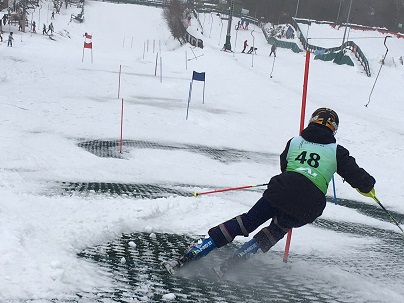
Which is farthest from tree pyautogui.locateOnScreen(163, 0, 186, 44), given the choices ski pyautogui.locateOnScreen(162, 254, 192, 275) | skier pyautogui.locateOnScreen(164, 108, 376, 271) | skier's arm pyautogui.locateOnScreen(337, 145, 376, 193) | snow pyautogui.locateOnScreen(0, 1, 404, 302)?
ski pyautogui.locateOnScreen(162, 254, 192, 275)

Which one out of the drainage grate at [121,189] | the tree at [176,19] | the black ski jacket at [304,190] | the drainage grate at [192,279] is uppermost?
the tree at [176,19]

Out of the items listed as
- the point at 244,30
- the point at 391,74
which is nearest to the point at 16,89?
the point at 391,74

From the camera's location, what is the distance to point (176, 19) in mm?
58938

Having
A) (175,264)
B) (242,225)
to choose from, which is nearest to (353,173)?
(242,225)

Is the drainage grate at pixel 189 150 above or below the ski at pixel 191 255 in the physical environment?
below

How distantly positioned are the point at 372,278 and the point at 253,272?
1278 millimetres

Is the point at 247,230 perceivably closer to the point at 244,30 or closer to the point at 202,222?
the point at 202,222

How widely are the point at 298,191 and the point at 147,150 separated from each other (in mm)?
7344

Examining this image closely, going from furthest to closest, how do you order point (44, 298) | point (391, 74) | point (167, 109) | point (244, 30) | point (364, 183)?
point (244, 30)
point (391, 74)
point (167, 109)
point (364, 183)
point (44, 298)

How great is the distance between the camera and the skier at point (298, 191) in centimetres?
398

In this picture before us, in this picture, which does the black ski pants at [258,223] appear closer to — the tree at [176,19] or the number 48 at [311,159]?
the number 48 at [311,159]

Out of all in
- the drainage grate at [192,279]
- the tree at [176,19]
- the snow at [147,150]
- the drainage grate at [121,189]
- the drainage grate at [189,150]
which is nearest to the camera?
the drainage grate at [192,279]

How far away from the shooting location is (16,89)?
17875mm

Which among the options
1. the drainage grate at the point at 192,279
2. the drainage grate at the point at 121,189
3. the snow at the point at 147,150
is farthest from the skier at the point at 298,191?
the drainage grate at the point at 121,189
